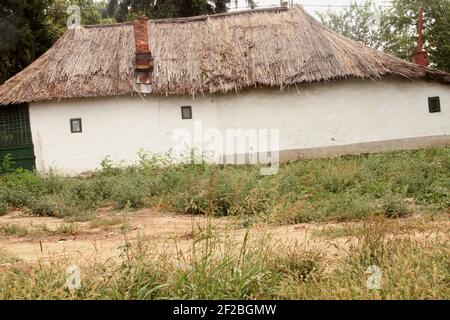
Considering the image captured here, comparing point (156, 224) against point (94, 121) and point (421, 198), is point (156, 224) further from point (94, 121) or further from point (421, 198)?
point (94, 121)

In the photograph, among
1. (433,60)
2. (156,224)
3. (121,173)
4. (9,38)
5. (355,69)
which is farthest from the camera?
(433,60)

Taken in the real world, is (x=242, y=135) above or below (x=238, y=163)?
above

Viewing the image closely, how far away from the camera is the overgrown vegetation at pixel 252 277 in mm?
2742

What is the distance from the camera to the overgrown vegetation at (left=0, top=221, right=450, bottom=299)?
2.74 meters

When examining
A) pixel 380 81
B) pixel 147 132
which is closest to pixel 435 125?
pixel 380 81

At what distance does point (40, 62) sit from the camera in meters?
13.4

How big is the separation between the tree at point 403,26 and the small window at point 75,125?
56.6 ft

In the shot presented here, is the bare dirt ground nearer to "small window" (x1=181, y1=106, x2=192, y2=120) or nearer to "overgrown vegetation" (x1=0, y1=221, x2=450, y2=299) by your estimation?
"overgrown vegetation" (x1=0, y1=221, x2=450, y2=299)

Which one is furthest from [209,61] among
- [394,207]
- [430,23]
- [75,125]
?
[430,23]

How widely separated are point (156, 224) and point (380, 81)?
9.93m

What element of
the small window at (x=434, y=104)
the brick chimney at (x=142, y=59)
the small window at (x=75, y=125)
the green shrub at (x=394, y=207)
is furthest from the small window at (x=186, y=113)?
the green shrub at (x=394, y=207)

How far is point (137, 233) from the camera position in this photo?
429 cm

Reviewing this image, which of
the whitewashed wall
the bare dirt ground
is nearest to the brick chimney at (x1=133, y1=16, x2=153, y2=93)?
the whitewashed wall

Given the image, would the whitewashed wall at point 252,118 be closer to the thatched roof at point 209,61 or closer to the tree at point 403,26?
the thatched roof at point 209,61
